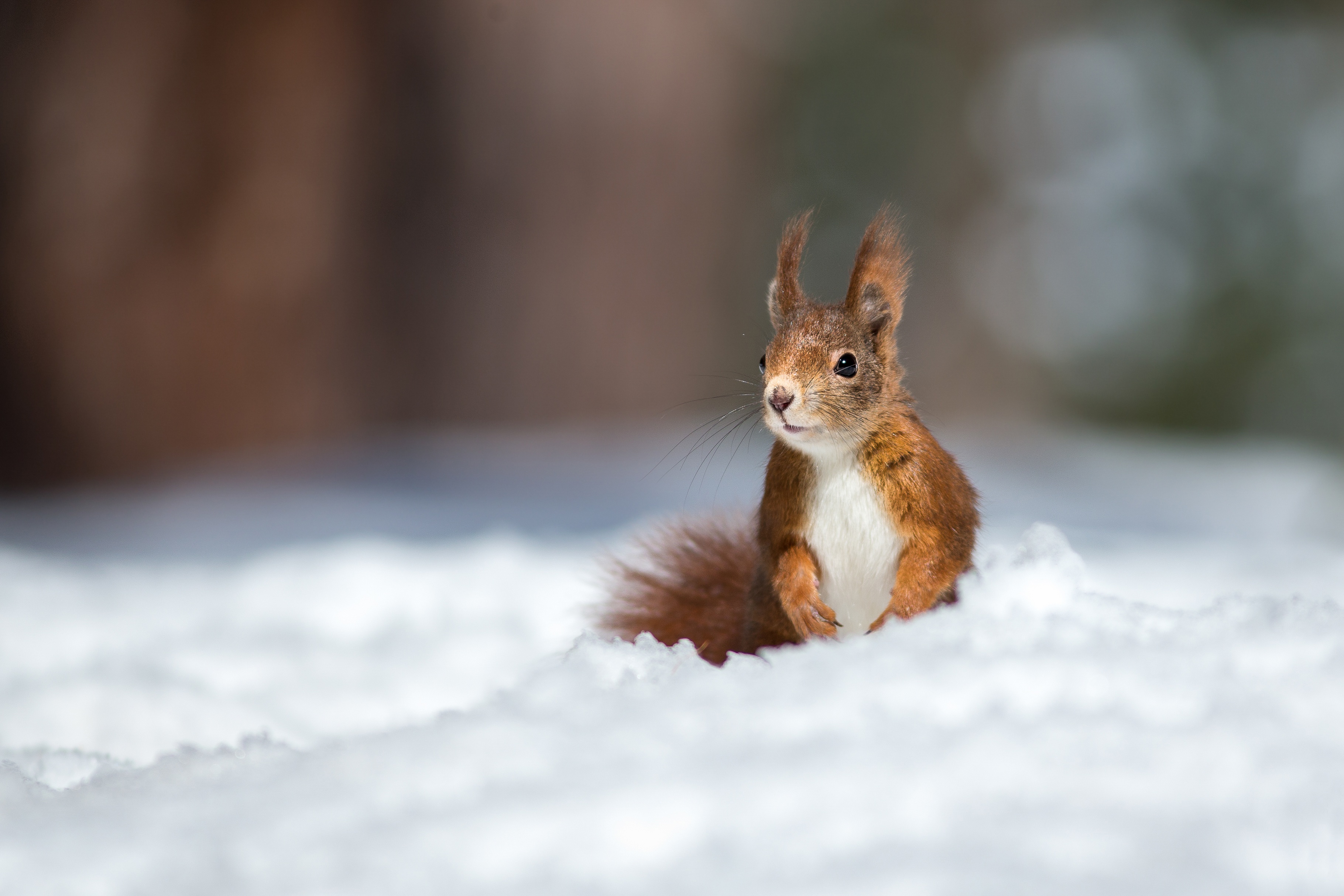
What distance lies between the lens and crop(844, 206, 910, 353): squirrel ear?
92cm

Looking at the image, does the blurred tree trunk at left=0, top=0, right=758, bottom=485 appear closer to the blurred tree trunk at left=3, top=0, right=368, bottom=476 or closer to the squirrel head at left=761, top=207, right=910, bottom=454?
the blurred tree trunk at left=3, top=0, right=368, bottom=476

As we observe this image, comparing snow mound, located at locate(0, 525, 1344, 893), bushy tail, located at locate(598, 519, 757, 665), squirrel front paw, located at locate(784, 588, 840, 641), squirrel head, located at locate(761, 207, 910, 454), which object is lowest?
snow mound, located at locate(0, 525, 1344, 893)

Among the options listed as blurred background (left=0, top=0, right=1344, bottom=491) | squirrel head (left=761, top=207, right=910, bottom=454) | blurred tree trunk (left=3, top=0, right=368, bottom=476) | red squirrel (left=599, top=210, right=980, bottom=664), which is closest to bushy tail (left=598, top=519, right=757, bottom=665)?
red squirrel (left=599, top=210, right=980, bottom=664)

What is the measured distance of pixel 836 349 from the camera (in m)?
0.89

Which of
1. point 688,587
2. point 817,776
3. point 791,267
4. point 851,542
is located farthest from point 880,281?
point 817,776

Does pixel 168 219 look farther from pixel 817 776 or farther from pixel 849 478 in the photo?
pixel 817 776

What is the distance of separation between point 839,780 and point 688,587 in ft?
1.95

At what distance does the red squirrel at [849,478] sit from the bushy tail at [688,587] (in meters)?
0.05

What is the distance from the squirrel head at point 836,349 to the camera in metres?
0.85

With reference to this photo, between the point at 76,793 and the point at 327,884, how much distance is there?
0.71ft

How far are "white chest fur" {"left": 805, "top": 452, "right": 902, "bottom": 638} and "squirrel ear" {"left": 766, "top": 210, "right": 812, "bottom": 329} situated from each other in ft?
0.44

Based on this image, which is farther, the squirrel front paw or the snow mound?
the squirrel front paw

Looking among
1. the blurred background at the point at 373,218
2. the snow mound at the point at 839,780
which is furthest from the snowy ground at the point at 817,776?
the blurred background at the point at 373,218

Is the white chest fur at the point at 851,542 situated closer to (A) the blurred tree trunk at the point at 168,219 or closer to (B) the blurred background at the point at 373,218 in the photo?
(B) the blurred background at the point at 373,218
